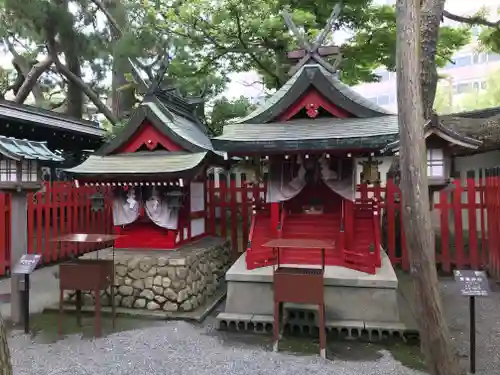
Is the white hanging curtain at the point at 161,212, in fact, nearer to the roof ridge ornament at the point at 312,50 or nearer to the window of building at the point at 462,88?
the roof ridge ornament at the point at 312,50

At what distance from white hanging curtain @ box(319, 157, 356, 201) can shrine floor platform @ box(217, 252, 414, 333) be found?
1.41m

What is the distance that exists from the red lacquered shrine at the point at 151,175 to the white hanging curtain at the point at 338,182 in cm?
248

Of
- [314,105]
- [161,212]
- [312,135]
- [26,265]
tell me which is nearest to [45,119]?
[161,212]

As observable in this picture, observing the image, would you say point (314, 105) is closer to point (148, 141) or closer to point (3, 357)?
point (148, 141)

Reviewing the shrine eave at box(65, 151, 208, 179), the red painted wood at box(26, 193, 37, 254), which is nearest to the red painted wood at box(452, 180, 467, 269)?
the shrine eave at box(65, 151, 208, 179)

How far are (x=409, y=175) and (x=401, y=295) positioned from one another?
13.9 feet

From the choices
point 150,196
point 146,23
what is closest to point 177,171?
point 150,196

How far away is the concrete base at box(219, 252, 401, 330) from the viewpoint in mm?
6289

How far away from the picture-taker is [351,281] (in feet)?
21.2

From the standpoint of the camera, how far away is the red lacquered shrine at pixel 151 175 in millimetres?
7828

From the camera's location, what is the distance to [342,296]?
654 cm

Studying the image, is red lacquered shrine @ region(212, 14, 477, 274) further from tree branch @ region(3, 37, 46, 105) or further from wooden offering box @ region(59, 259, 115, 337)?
tree branch @ region(3, 37, 46, 105)

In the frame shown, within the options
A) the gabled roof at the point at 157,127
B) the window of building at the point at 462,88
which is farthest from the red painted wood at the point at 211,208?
the window of building at the point at 462,88

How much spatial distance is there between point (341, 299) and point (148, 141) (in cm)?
530
